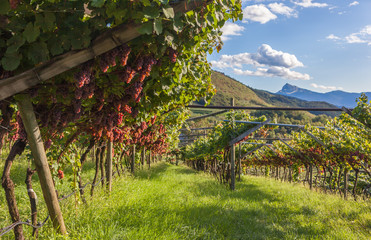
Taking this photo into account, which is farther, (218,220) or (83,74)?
(218,220)

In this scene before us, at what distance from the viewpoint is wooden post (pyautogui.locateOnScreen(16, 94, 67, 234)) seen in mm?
1859

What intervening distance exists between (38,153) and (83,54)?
3.46 ft

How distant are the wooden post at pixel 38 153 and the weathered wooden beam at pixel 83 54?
314mm

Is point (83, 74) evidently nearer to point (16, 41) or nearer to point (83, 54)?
point (83, 54)

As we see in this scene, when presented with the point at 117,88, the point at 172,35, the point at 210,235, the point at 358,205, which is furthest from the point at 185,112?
the point at 358,205

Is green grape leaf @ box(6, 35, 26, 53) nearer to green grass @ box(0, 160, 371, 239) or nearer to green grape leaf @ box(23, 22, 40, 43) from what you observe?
green grape leaf @ box(23, 22, 40, 43)

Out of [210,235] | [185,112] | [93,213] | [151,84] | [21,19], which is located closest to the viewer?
[21,19]

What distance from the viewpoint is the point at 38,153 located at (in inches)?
80.1

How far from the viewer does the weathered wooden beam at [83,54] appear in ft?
4.99

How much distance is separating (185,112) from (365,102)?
4.66m

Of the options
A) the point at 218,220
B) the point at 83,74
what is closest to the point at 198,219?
the point at 218,220

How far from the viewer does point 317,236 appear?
4676 millimetres

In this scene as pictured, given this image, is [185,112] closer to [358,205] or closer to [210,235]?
[210,235]

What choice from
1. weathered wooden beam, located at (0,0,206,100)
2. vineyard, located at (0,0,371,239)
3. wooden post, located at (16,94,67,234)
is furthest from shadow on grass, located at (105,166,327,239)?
weathered wooden beam, located at (0,0,206,100)
